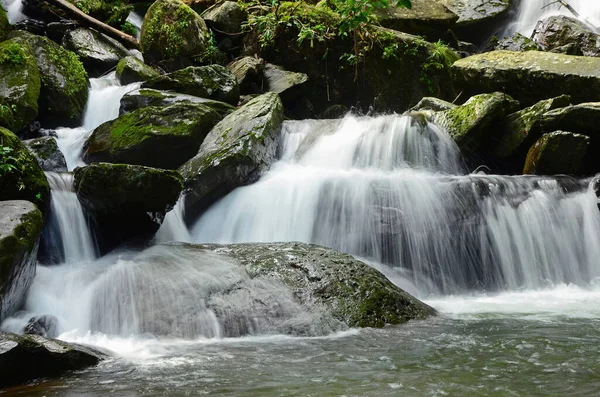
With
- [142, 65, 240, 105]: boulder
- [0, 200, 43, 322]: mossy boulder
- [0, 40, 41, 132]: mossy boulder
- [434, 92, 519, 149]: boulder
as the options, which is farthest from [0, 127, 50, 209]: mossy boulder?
[434, 92, 519, 149]: boulder

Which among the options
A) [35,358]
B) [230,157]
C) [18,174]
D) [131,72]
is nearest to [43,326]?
[35,358]

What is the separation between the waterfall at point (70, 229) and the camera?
20.7 feet

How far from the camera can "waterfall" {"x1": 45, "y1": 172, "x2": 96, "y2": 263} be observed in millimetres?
6320

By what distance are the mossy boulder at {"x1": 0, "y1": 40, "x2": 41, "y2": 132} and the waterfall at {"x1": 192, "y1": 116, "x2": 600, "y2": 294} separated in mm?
3439

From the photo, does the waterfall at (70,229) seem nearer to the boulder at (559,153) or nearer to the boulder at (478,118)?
the boulder at (478,118)

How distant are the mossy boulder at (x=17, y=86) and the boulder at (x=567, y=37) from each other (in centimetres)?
1116

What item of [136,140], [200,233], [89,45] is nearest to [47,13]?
[89,45]

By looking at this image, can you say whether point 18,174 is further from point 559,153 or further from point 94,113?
point 559,153

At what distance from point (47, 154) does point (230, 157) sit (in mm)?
2653

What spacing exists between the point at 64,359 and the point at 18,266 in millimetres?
1394

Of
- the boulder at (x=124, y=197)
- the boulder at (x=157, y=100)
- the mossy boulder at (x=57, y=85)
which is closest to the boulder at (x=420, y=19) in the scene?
the boulder at (x=157, y=100)

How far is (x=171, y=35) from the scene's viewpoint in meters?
12.4

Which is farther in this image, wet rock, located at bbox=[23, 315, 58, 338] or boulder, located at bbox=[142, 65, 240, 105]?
boulder, located at bbox=[142, 65, 240, 105]

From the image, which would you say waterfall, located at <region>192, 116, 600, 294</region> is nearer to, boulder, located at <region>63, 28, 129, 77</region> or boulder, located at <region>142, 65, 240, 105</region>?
boulder, located at <region>142, 65, 240, 105</region>
